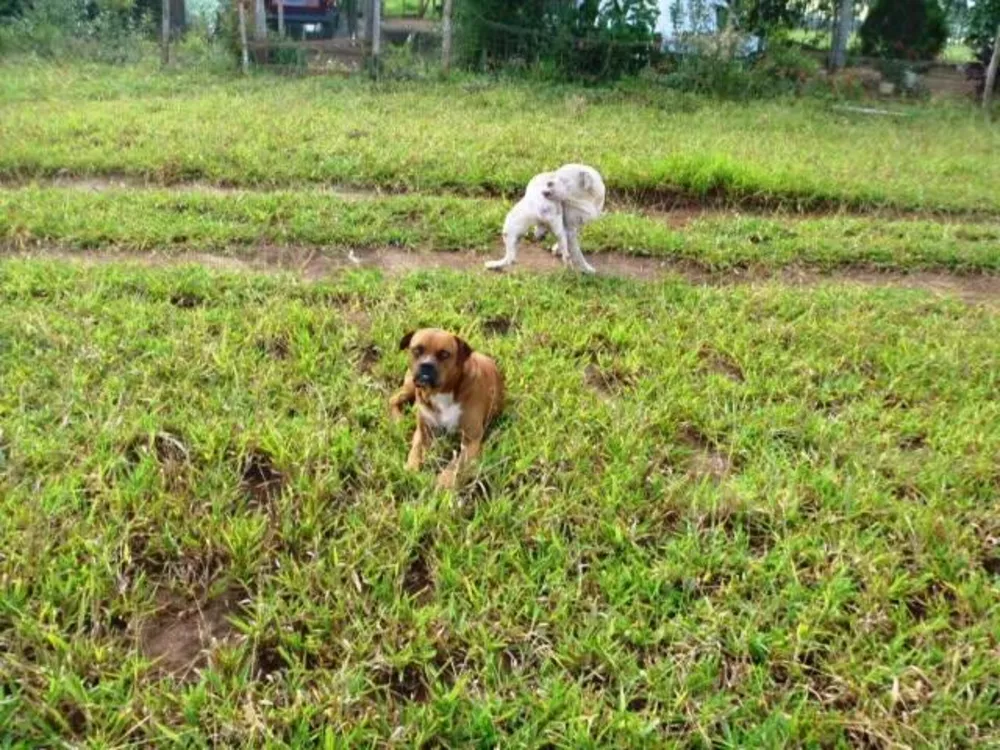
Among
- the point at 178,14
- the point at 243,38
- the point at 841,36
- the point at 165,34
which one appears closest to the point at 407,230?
the point at 243,38

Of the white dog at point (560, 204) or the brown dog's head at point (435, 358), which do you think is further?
the white dog at point (560, 204)

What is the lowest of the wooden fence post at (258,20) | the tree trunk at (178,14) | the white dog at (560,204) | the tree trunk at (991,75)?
the white dog at (560,204)

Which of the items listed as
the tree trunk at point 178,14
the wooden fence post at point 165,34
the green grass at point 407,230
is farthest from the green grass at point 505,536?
the tree trunk at point 178,14

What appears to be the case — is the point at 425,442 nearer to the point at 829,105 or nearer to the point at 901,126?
the point at 901,126

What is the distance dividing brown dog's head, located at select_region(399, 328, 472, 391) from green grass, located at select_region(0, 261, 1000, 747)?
32 cm

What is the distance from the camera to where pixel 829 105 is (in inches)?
400

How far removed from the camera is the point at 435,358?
2795 millimetres

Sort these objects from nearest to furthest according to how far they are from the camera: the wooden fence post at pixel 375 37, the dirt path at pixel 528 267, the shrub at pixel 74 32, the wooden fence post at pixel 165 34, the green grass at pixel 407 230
Result: the dirt path at pixel 528 267 → the green grass at pixel 407 230 → the wooden fence post at pixel 375 37 → the wooden fence post at pixel 165 34 → the shrub at pixel 74 32

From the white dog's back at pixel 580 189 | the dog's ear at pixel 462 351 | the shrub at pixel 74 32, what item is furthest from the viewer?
the shrub at pixel 74 32

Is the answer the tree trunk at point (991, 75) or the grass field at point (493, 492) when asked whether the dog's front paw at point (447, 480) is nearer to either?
the grass field at point (493, 492)

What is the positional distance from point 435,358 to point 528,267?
2.19m

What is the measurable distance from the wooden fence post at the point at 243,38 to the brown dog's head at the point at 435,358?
8.74 metres

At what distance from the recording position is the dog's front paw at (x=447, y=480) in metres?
2.74

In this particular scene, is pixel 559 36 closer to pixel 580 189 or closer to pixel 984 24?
pixel 984 24
